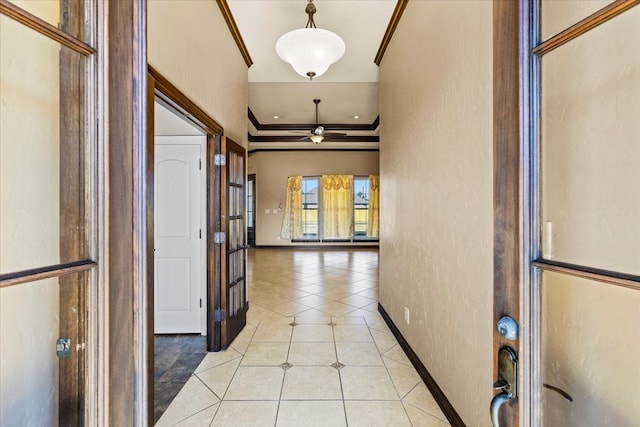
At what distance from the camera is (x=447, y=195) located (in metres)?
1.87

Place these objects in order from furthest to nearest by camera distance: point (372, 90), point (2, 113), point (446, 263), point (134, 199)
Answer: point (372, 90) → point (446, 263) → point (134, 199) → point (2, 113)

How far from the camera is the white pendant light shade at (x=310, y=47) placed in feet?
7.30

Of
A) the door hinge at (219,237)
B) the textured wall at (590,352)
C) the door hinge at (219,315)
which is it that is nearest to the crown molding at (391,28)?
the door hinge at (219,237)

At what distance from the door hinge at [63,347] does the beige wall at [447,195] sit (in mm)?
1623

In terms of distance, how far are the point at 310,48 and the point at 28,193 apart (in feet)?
6.97

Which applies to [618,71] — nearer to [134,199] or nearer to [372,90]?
[134,199]

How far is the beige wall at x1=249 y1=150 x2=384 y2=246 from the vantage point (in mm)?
9383

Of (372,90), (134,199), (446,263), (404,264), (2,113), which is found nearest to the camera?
(2,113)

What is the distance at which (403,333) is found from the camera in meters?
2.75

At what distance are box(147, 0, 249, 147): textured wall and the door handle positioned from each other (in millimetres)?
2058

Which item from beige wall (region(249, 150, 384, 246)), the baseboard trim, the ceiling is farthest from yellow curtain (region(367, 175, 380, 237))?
the baseboard trim

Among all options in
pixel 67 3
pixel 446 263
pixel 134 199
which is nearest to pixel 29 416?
pixel 134 199

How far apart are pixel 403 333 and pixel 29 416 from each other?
2587 mm

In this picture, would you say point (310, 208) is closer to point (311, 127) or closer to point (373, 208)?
point (373, 208)
